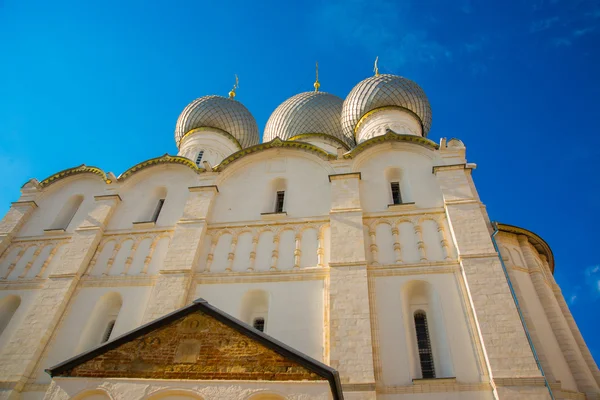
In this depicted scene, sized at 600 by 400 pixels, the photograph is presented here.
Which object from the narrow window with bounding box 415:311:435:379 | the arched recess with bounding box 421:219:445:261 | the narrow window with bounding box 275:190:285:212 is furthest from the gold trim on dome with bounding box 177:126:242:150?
the narrow window with bounding box 415:311:435:379

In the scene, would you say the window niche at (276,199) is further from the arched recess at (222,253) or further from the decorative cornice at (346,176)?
the decorative cornice at (346,176)

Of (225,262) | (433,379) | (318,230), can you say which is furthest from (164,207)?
(433,379)

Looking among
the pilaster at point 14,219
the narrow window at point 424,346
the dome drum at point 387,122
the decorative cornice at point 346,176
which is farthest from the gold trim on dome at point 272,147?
the pilaster at point 14,219

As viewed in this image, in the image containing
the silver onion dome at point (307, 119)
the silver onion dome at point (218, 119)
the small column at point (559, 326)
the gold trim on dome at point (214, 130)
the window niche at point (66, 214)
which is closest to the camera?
the small column at point (559, 326)

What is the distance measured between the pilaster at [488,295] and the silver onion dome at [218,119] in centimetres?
933

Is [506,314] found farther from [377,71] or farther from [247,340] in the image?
[377,71]

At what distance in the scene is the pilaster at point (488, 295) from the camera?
295 inches

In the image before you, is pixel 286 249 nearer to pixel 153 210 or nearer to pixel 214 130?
pixel 153 210

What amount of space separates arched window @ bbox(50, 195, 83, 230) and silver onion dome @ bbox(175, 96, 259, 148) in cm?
513

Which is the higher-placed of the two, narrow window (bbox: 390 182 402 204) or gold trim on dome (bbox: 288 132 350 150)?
gold trim on dome (bbox: 288 132 350 150)

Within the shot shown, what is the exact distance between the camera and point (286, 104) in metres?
19.1

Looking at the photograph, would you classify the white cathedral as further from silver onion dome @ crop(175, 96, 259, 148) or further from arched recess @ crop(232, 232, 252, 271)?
silver onion dome @ crop(175, 96, 259, 148)

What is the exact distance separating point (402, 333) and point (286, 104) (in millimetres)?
12839

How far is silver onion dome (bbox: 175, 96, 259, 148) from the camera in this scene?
1761 centimetres
